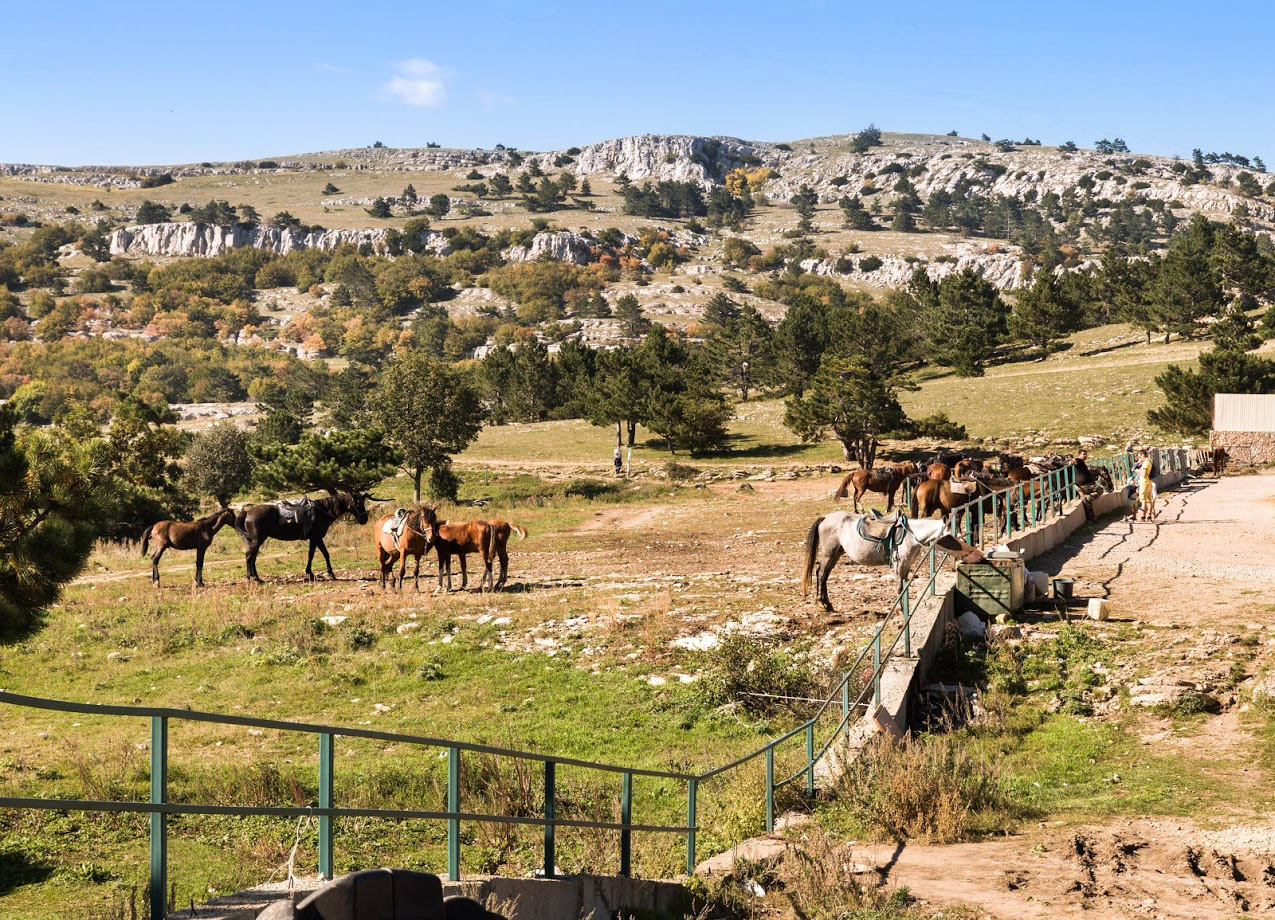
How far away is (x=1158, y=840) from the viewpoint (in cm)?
1014

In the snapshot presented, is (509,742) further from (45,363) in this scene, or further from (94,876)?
(45,363)

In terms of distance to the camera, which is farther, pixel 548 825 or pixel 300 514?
pixel 300 514

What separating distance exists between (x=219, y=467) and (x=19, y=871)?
4541 centimetres

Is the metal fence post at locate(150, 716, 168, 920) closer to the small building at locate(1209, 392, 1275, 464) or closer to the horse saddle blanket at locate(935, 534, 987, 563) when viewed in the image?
the horse saddle blanket at locate(935, 534, 987, 563)

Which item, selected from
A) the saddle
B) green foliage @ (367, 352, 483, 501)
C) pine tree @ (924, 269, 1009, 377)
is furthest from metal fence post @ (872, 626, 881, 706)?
pine tree @ (924, 269, 1009, 377)

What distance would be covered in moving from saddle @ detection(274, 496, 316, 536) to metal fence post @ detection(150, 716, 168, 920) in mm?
23405

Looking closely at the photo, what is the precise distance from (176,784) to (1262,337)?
7813cm

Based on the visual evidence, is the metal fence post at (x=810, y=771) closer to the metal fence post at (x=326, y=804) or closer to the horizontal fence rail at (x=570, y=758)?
the horizontal fence rail at (x=570, y=758)

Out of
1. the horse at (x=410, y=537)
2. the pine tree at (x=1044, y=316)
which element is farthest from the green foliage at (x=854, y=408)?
the pine tree at (x=1044, y=316)

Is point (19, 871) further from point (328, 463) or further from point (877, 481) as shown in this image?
point (328, 463)

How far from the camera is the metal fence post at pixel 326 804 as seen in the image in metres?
5.97

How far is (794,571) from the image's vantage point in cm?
2419

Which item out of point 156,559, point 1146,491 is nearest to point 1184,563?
point 1146,491

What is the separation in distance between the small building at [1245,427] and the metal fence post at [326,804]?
50437 millimetres
